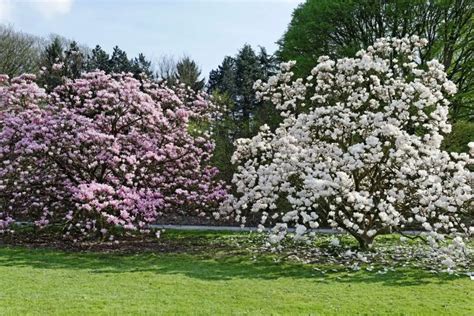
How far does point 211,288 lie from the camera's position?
8.61 meters

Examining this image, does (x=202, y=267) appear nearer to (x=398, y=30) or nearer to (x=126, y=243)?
(x=126, y=243)

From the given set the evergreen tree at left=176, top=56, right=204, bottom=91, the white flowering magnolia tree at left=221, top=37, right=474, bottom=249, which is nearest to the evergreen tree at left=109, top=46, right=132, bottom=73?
the evergreen tree at left=176, top=56, right=204, bottom=91

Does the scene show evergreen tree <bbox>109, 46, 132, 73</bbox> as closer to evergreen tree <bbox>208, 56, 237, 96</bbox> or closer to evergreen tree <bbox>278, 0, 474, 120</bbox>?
evergreen tree <bbox>208, 56, 237, 96</bbox>

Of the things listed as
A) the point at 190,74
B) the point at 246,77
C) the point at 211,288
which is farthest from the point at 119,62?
the point at 211,288

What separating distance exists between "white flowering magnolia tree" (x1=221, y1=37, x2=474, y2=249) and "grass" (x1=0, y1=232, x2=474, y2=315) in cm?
142

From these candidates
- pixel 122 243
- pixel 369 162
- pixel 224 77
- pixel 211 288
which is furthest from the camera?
pixel 224 77

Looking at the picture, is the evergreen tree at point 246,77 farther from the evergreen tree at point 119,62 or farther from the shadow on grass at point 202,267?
the shadow on grass at point 202,267

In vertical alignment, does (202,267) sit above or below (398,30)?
below

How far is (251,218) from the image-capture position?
69.2 feet

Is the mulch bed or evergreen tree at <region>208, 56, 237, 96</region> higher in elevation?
evergreen tree at <region>208, 56, 237, 96</region>

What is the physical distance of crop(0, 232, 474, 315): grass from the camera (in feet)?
24.0

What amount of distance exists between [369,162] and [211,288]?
16.5ft

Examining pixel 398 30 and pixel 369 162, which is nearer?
pixel 369 162

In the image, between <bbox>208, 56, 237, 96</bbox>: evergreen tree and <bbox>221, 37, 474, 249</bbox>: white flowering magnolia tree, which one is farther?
<bbox>208, 56, 237, 96</bbox>: evergreen tree
